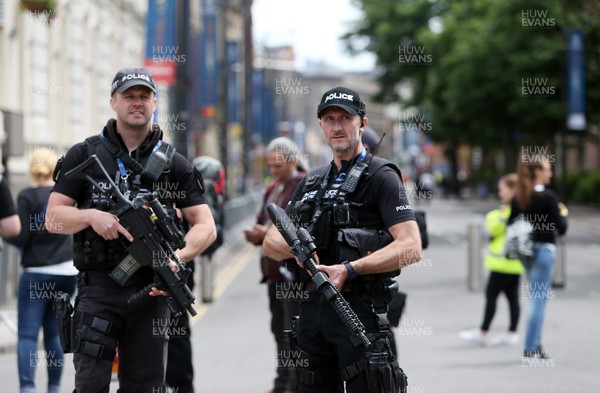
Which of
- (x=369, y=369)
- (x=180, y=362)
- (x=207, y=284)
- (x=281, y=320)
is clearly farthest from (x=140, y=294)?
(x=207, y=284)

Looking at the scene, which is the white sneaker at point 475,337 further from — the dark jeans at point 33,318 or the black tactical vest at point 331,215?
the black tactical vest at point 331,215

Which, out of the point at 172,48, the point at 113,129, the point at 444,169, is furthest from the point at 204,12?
the point at 444,169

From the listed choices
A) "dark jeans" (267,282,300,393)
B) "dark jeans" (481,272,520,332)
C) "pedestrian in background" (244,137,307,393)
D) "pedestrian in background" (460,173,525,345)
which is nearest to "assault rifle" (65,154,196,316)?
"dark jeans" (267,282,300,393)

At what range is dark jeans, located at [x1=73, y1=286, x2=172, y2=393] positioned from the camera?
5.30 meters

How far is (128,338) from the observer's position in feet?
17.8

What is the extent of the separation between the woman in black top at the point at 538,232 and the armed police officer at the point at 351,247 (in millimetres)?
5150

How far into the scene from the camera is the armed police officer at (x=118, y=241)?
5.30m

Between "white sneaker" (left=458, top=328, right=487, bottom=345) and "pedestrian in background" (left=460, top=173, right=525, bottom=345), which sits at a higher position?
"pedestrian in background" (left=460, top=173, right=525, bottom=345)

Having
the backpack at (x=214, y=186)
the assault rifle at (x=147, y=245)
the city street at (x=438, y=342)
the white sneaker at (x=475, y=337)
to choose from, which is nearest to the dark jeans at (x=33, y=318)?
the city street at (x=438, y=342)

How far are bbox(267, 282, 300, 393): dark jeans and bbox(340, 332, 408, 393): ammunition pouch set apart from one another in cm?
291

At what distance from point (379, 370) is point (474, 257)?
39.0ft

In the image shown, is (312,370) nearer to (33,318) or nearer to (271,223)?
(271,223)

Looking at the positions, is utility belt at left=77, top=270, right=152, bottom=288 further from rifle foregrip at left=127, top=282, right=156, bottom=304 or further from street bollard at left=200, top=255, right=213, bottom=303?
street bollard at left=200, top=255, right=213, bottom=303

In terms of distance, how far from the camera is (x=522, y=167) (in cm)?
1037
